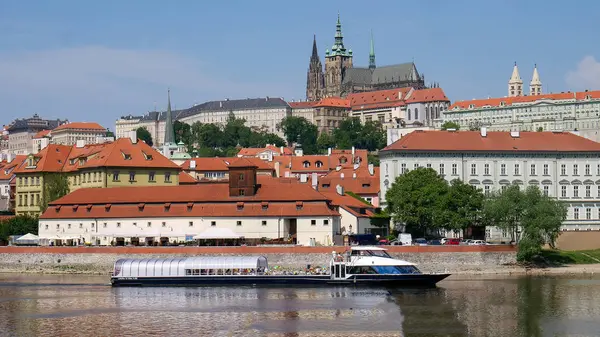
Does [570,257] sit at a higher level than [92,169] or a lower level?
lower

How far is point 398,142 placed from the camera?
112 m

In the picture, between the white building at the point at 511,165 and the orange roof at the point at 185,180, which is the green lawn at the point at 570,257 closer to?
the white building at the point at 511,165

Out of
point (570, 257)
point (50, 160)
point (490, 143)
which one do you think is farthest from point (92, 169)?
point (570, 257)

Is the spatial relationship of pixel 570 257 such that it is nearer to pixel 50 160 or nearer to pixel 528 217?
pixel 528 217

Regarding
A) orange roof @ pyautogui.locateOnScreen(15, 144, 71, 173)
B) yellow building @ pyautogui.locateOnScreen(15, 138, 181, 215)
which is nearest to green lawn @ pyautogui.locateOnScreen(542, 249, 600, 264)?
yellow building @ pyautogui.locateOnScreen(15, 138, 181, 215)

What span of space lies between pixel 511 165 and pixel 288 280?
41168 millimetres

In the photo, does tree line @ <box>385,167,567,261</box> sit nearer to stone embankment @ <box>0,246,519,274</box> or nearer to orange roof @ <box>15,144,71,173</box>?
stone embankment @ <box>0,246,519,274</box>

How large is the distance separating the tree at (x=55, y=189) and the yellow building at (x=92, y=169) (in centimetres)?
19

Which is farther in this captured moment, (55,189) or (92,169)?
(55,189)

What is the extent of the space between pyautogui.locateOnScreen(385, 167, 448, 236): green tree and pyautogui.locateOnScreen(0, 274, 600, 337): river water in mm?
16553

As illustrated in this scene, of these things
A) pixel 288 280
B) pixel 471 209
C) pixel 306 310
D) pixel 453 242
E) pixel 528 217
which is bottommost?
pixel 306 310

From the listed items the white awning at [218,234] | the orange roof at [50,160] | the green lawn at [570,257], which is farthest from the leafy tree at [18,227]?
the green lawn at [570,257]

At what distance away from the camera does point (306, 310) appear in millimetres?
63312

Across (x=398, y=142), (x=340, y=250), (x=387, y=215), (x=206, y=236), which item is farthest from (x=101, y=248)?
(x=398, y=142)
